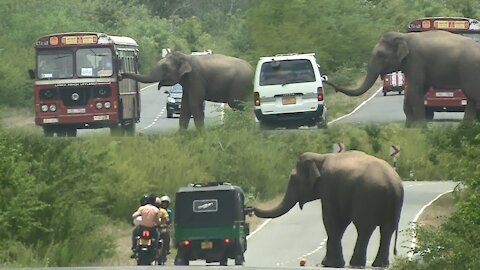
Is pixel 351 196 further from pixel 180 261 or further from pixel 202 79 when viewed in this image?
pixel 202 79

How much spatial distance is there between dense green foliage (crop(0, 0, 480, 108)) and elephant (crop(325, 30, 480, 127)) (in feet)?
83.7

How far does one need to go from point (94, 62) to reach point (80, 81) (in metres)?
0.67

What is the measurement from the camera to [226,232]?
32.1 metres

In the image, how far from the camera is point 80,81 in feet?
156

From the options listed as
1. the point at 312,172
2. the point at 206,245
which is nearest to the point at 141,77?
the point at 312,172

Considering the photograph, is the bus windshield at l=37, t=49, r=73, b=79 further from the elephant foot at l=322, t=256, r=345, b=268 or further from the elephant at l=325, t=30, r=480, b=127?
the elephant foot at l=322, t=256, r=345, b=268

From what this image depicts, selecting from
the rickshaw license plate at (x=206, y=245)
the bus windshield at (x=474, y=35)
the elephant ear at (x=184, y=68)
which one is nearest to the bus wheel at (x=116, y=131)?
the elephant ear at (x=184, y=68)

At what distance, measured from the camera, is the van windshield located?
44.8 m

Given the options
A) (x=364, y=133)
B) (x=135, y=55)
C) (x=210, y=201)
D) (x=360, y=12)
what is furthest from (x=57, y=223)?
(x=360, y=12)

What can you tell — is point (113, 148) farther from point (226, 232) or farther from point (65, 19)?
point (65, 19)

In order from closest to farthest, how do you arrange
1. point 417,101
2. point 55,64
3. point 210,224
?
1. point 210,224
2. point 417,101
3. point 55,64

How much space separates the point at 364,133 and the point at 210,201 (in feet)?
107

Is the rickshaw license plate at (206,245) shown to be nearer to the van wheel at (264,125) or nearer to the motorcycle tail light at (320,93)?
the motorcycle tail light at (320,93)

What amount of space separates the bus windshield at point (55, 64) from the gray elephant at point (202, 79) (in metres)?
2.48
